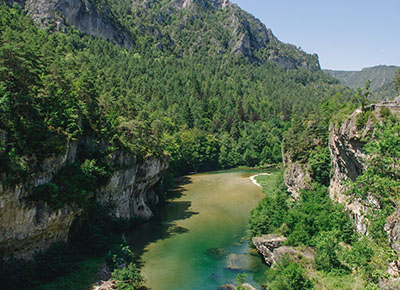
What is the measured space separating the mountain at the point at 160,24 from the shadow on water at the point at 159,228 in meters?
79.2

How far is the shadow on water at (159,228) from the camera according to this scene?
29.9m

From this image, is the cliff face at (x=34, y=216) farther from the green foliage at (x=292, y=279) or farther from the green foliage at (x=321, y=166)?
the green foliage at (x=321, y=166)

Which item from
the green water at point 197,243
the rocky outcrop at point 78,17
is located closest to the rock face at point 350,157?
the green water at point 197,243

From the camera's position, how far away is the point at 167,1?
195500mm

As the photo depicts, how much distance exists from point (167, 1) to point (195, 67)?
9208 centimetres

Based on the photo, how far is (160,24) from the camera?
16862cm

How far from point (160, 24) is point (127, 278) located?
16760 centimetres

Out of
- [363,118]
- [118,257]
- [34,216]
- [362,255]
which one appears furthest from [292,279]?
[34,216]

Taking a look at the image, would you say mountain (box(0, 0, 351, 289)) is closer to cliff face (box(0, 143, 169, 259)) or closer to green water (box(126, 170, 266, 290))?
cliff face (box(0, 143, 169, 259))

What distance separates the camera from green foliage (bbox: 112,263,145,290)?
21.1 meters

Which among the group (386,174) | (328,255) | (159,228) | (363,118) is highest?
(363,118)

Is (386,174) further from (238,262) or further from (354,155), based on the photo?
(238,262)

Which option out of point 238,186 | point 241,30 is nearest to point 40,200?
point 238,186

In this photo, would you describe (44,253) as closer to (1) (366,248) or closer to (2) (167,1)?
(1) (366,248)
